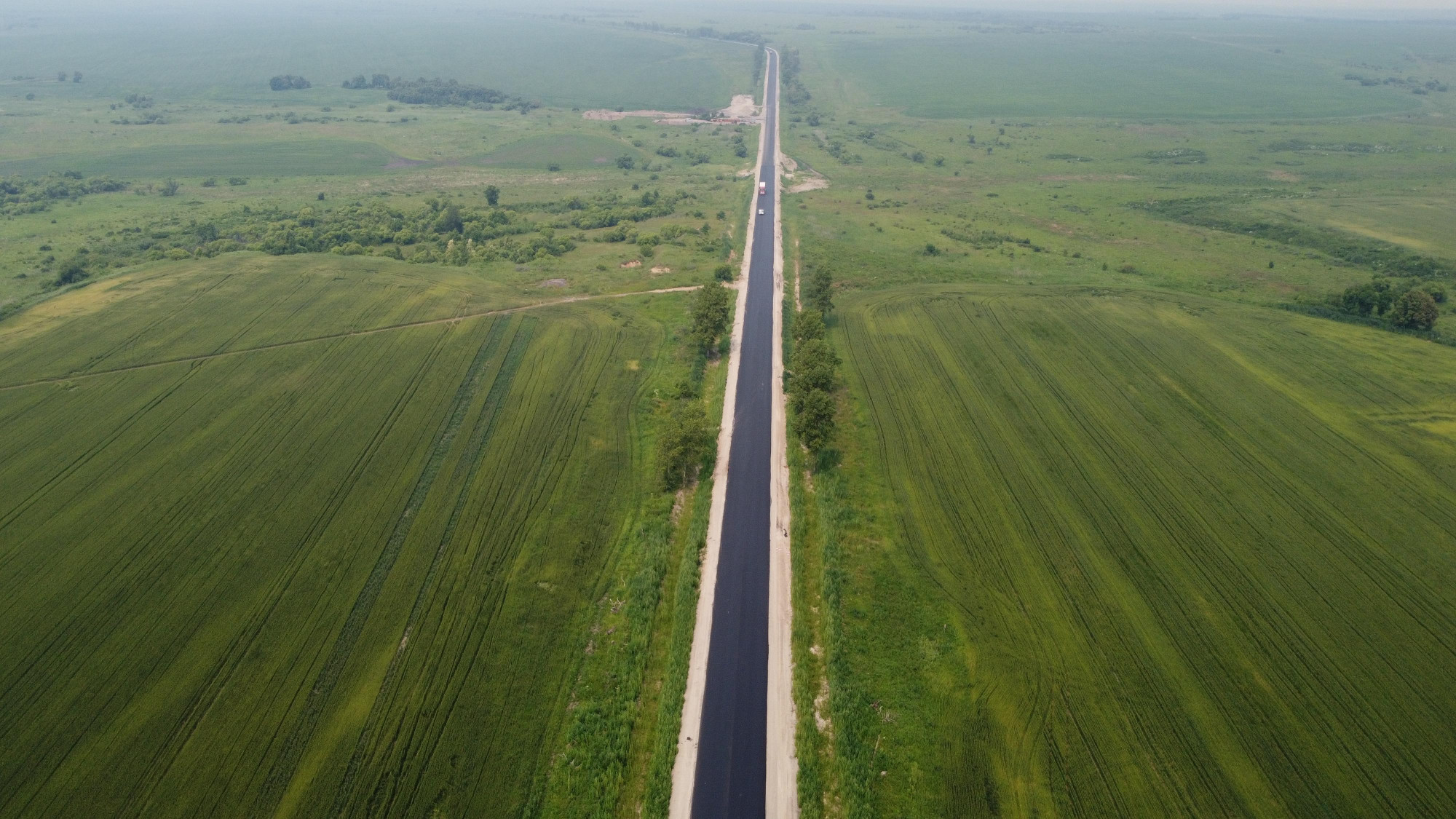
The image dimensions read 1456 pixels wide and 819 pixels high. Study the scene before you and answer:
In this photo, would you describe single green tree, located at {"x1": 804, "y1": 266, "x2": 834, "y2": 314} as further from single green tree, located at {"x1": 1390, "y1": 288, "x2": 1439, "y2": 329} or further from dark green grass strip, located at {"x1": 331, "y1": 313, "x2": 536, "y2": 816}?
single green tree, located at {"x1": 1390, "y1": 288, "x2": 1439, "y2": 329}

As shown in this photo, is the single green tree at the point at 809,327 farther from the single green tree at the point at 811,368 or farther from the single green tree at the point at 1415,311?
the single green tree at the point at 1415,311

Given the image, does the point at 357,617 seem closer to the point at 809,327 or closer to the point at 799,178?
the point at 809,327

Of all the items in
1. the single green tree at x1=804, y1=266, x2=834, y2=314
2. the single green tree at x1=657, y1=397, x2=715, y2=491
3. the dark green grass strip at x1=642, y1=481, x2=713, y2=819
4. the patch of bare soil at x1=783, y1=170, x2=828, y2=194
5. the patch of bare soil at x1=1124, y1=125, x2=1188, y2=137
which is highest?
the patch of bare soil at x1=1124, y1=125, x2=1188, y2=137

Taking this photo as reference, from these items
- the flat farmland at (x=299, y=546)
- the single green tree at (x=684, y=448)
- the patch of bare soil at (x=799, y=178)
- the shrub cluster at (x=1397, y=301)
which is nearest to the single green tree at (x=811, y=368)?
the single green tree at (x=684, y=448)

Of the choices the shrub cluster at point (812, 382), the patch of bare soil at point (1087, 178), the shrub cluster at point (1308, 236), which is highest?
the patch of bare soil at point (1087, 178)

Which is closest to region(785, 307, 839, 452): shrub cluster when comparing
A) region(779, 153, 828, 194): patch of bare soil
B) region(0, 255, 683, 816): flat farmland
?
region(0, 255, 683, 816): flat farmland

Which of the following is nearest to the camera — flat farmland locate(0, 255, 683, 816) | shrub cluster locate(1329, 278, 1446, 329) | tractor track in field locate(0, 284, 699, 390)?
flat farmland locate(0, 255, 683, 816)
